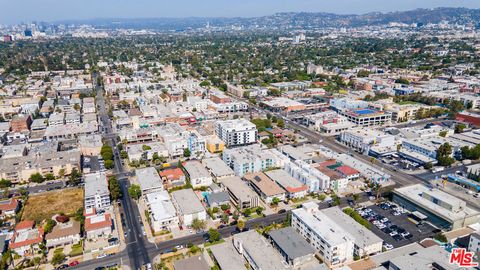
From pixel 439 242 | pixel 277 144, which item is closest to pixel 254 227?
pixel 439 242

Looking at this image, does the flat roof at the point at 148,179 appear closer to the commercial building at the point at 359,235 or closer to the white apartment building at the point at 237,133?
the white apartment building at the point at 237,133

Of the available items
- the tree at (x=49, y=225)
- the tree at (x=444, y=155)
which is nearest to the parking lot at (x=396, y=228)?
the tree at (x=444, y=155)

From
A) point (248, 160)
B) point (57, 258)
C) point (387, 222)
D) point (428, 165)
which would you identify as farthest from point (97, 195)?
point (428, 165)

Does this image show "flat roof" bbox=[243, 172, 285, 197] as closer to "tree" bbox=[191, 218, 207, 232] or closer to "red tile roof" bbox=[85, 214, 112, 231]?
"tree" bbox=[191, 218, 207, 232]

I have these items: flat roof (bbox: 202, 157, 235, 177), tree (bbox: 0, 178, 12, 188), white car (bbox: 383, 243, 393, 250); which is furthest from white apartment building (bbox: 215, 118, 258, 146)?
tree (bbox: 0, 178, 12, 188)

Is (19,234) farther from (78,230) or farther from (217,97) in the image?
(217,97)

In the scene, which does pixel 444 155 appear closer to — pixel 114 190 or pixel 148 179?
pixel 148 179

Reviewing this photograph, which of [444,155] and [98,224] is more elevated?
[444,155]
